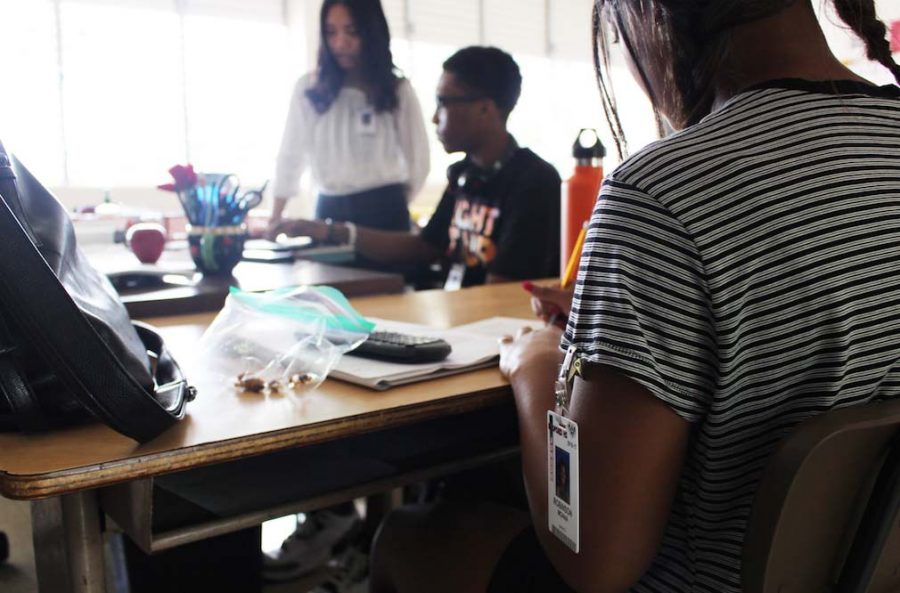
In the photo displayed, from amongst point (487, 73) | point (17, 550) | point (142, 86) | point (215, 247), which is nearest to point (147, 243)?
point (215, 247)

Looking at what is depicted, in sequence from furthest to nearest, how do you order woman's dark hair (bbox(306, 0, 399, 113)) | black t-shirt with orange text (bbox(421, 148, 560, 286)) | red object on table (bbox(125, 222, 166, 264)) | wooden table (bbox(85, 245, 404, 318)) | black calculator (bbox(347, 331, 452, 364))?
woman's dark hair (bbox(306, 0, 399, 113)), black t-shirt with orange text (bbox(421, 148, 560, 286)), red object on table (bbox(125, 222, 166, 264)), wooden table (bbox(85, 245, 404, 318)), black calculator (bbox(347, 331, 452, 364))

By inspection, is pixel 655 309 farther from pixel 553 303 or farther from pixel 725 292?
pixel 553 303

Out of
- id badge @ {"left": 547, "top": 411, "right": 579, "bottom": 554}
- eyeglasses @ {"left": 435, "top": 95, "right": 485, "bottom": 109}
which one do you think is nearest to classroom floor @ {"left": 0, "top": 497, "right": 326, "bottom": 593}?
id badge @ {"left": 547, "top": 411, "right": 579, "bottom": 554}

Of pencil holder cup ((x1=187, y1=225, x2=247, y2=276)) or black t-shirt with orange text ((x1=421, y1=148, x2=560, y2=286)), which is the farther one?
black t-shirt with orange text ((x1=421, y1=148, x2=560, y2=286))

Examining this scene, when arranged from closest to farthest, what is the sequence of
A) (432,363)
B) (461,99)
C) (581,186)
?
(432,363) → (581,186) → (461,99)

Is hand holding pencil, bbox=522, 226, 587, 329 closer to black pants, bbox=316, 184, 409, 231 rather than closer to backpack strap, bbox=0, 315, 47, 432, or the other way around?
backpack strap, bbox=0, 315, 47, 432

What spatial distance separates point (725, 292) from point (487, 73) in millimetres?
1670

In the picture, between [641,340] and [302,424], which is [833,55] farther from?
[302,424]

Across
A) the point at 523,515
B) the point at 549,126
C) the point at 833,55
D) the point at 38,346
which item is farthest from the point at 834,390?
the point at 549,126

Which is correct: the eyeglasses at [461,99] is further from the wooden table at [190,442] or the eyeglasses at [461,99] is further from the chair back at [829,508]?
the chair back at [829,508]

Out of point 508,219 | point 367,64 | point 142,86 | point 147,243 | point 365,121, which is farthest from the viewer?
point 142,86

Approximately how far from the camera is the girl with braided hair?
0.59m

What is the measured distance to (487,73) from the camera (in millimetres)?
2133

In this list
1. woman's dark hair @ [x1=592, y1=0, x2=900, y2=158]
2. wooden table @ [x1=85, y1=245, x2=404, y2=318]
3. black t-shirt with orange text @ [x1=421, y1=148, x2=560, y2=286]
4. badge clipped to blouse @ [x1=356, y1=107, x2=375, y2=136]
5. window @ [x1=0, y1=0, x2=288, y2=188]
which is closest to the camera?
woman's dark hair @ [x1=592, y1=0, x2=900, y2=158]
